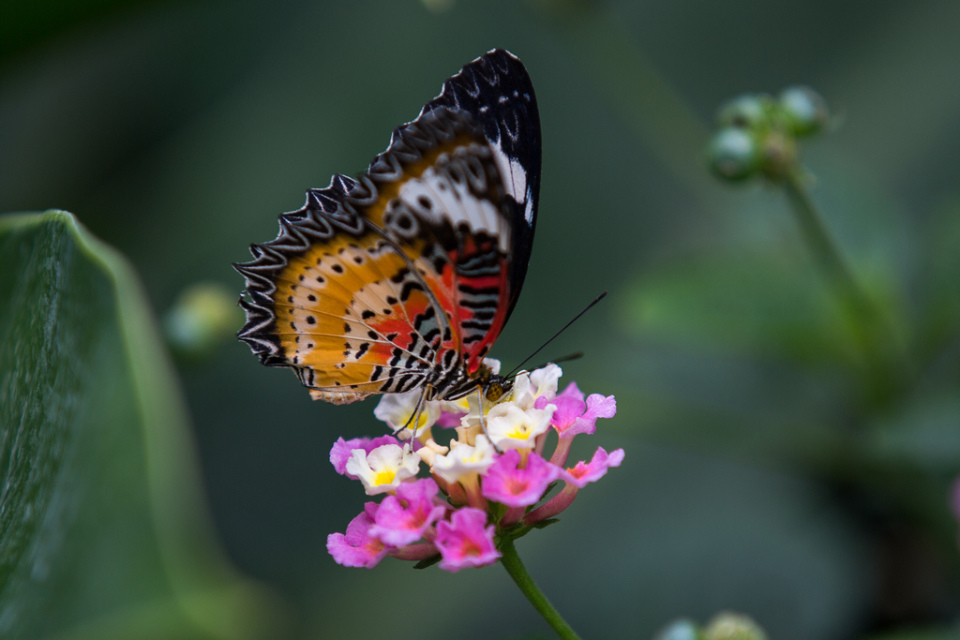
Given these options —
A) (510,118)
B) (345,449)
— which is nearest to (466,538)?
(345,449)

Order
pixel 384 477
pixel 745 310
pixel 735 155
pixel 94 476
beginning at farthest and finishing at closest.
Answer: pixel 745 310 → pixel 735 155 → pixel 384 477 → pixel 94 476

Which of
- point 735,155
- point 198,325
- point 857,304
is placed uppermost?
point 198,325

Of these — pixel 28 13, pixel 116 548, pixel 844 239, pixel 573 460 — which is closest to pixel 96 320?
pixel 116 548

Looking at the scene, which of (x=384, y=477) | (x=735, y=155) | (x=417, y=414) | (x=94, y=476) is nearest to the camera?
(x=94, y=476)

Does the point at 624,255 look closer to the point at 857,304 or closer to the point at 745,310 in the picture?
the point at 745,310

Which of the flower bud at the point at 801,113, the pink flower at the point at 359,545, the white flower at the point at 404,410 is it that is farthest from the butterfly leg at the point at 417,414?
the flower bud at the point at 801,113

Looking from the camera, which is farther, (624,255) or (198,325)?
(624,255)

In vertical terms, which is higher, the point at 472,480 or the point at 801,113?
the point at 801,113

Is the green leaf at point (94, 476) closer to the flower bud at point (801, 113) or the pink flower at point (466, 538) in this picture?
the pink flower at point (466, 538)
